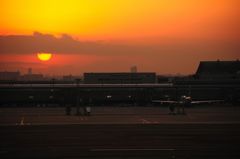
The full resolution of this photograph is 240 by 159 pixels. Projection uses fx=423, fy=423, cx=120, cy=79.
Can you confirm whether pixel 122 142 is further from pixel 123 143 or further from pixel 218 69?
pixel 218 69

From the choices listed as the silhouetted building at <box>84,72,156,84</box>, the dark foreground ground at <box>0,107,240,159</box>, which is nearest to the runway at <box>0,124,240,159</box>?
the dark foreground ground at <box>0,107,240,159</box>

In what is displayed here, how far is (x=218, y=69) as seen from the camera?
119m

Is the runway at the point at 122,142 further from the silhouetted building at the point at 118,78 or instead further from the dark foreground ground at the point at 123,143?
the silhouetted building at the point at 118,78

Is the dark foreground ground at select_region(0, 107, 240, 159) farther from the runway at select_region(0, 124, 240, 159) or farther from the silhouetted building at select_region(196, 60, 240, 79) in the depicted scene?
the silhouetted building at select_region(196, 60, 240, 79)

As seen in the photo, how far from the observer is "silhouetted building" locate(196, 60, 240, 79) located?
11394 cm

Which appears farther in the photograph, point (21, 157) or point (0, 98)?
point (0, 98)

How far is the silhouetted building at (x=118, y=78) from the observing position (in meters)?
114

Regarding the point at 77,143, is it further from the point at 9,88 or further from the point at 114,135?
the point at 9,88

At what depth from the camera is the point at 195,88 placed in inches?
3529

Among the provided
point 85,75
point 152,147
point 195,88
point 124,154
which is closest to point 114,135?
point 152,147

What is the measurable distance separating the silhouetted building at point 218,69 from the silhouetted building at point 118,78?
48.0 ft

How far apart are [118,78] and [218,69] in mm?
28251

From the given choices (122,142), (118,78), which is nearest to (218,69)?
(118,78)

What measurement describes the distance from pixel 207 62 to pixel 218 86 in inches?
1323
